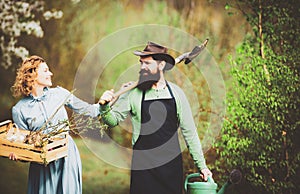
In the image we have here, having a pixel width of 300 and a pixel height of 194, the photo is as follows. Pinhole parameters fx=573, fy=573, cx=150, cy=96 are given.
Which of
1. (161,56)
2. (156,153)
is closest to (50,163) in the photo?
(156,153)

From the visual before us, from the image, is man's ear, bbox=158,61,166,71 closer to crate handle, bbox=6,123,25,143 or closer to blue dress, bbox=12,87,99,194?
blue dress, bbox=12,87,99,194

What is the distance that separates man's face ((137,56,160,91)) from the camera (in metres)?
4.12

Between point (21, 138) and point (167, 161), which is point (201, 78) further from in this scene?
point (21, 138)

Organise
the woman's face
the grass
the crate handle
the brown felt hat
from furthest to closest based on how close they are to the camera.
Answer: the grass < the brown felt hat < the woman's face < the crate handle

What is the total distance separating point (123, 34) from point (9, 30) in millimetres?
1043

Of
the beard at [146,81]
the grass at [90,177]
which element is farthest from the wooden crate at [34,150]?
the grass at [90,177]

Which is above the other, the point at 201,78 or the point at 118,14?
the point at 118,14

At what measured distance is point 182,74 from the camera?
5.11 metres

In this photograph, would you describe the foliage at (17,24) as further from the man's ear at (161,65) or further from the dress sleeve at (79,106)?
the man's ear at (161,65)

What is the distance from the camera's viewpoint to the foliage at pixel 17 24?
16.9ft

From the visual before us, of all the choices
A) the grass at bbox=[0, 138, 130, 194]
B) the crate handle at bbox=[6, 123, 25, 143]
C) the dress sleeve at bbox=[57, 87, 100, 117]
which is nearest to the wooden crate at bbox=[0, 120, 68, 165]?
the crate handle at bbox=[6, 123, 25, 143]

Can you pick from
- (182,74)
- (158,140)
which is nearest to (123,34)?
(182,74)

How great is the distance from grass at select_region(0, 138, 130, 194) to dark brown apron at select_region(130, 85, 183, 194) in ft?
3.40

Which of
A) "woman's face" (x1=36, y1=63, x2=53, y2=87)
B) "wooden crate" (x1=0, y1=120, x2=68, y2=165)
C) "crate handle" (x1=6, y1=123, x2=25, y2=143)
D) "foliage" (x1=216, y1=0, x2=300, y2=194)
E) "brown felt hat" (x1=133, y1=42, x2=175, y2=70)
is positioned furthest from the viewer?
"foliage" (x1=216, y1=0, x2=300, y2=194)
